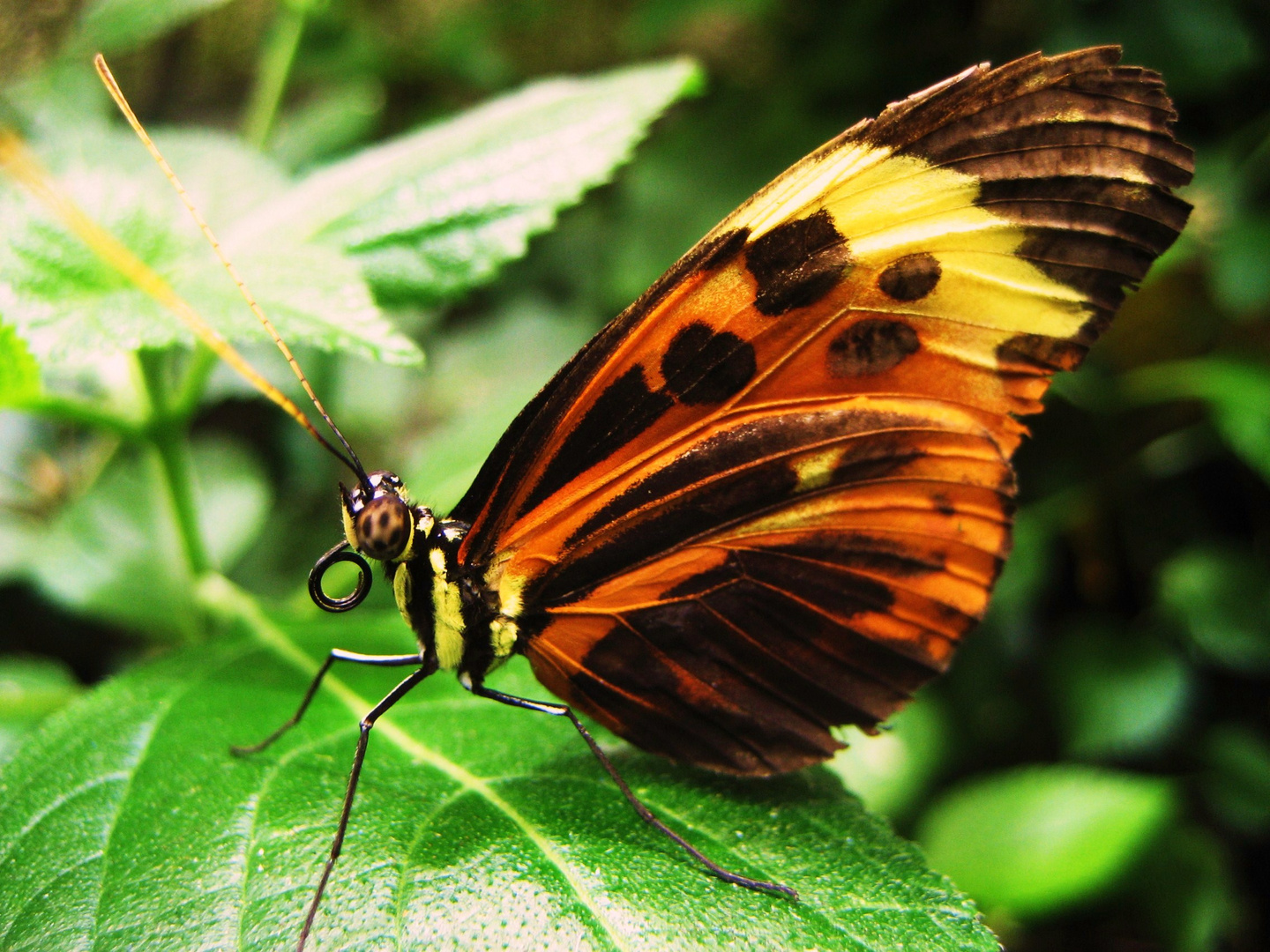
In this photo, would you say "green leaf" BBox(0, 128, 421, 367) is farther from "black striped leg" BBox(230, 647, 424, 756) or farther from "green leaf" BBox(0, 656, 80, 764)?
"green leaf" BBox(0, 656, 80, 764)

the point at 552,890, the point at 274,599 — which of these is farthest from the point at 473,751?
the point at 274,599

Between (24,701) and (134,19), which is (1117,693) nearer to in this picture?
(24,701)

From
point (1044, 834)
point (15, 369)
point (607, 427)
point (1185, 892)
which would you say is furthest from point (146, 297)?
point (1185, 892)

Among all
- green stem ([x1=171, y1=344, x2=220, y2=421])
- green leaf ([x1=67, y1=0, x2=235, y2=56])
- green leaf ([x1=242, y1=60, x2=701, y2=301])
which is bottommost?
green stem ([x1=171, y1=344, x2=220, y2=421])

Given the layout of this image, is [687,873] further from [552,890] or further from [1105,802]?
[1105,802]

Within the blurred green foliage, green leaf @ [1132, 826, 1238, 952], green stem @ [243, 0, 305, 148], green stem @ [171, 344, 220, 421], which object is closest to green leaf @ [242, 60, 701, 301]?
the blurred green foliage

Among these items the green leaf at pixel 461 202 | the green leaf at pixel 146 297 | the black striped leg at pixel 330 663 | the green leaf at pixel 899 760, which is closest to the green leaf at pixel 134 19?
the green leaf at pixel 146 297
